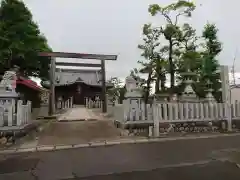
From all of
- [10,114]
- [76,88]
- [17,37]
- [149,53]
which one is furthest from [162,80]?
[76,88]

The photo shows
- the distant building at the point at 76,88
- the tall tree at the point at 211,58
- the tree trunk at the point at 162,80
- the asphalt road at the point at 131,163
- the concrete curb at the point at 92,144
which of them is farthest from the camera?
the distant building at the point at 76,88

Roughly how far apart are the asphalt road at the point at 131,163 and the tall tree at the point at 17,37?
43.8 feet

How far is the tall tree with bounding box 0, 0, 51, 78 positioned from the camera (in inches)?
671

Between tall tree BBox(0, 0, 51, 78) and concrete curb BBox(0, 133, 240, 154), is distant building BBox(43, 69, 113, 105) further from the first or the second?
concrete curb BBox(0, 133, 240, 154)

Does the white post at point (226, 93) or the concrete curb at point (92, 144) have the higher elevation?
the white post at point (226, 93)

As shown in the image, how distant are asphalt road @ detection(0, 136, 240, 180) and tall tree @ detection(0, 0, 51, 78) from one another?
13.4 metres

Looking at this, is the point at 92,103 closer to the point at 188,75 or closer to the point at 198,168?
the point at 188,75

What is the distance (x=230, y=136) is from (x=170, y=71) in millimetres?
5508

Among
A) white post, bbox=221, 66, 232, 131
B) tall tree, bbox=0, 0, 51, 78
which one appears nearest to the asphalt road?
white post, bbox=221, 66, 232, 131

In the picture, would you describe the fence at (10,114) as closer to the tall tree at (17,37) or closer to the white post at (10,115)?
the white post at (10,115)

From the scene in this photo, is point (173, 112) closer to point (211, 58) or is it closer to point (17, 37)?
point (211, 58)

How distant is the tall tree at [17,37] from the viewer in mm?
17031

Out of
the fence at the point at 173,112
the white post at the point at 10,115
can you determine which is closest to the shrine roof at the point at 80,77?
the fence at the point at 173,112

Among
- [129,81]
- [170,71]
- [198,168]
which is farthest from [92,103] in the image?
[198,168]
